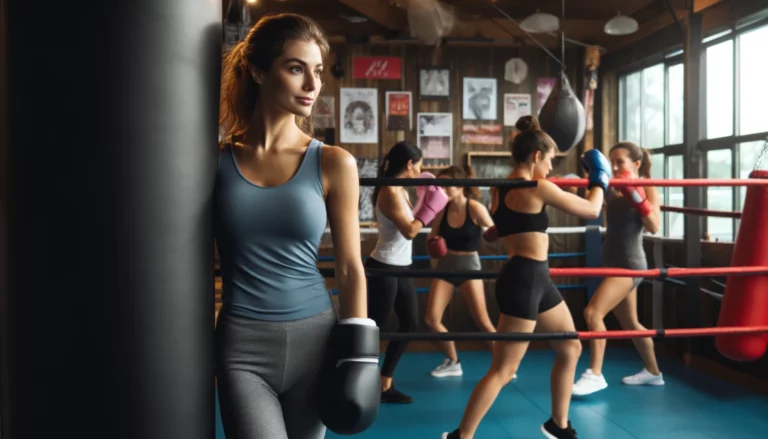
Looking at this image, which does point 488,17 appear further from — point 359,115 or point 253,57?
point 253,57

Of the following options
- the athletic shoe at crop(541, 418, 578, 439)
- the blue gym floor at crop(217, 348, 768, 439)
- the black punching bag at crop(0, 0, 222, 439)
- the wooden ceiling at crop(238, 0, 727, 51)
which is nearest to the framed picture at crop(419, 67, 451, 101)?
the wooden ceiling at crop(238, 0, 727, 51)

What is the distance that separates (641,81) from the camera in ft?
20.5

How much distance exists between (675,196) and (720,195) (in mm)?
669

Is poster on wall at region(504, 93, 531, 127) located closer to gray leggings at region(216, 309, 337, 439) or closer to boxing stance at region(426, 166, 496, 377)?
boxing stance at region(426, 166, 496, 377)

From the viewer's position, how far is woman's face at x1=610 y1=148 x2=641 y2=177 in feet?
12.4

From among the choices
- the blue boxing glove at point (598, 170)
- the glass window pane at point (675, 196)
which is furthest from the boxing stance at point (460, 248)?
the glass window pane at point (675, 196)

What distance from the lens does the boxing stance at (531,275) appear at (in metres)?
2.48

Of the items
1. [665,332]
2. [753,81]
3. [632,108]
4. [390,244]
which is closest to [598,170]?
[665,332]

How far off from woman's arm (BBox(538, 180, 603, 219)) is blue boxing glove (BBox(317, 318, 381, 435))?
139cm

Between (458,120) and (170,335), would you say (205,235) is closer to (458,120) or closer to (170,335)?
(170,335)

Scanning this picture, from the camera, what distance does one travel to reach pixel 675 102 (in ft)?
18.7

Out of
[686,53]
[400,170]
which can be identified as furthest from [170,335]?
[686,53]

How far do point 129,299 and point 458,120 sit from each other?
5.71 meters

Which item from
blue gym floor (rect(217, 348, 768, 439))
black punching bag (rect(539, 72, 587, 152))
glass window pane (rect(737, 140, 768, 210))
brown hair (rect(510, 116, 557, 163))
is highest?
black punching bag (rect(539, 72, 587, 152))
